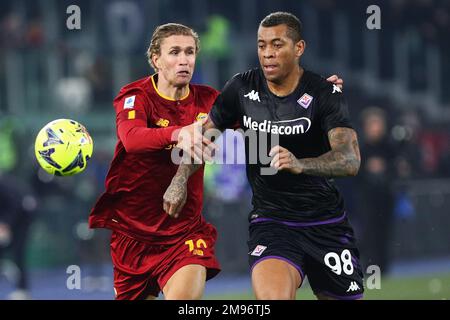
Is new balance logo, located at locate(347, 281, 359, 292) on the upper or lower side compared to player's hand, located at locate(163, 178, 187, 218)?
lower

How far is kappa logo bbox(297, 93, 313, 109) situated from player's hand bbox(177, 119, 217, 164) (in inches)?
25.2

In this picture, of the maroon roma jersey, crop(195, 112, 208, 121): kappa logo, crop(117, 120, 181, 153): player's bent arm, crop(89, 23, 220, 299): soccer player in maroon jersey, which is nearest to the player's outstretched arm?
crop(117, 120, 181, 153): player's bent arm

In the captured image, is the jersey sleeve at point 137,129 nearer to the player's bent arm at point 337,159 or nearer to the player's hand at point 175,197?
the player's hand at point 175,197

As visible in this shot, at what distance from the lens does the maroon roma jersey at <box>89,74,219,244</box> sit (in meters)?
→ 7.34

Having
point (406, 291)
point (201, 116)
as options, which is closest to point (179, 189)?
point (201, 116)

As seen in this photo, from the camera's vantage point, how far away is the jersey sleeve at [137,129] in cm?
701

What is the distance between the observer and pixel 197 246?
7270mm

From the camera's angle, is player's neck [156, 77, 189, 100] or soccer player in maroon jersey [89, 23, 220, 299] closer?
soccer player in maroon jersey [89, 23, 220, 299]

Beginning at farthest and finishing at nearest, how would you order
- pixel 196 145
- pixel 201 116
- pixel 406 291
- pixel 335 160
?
pixel 406 291 → pixel 201 116 → pixel 196 145 → pixel 335 160

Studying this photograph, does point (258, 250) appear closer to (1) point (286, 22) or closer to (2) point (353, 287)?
(2) point (353, 287)

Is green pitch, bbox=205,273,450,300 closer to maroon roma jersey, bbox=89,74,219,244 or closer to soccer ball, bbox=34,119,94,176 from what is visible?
maroon roma jersey, bbox=89,74,219,244

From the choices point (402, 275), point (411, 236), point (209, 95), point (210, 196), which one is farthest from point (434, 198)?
point (209, 95)

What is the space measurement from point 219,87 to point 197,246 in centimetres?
1077
